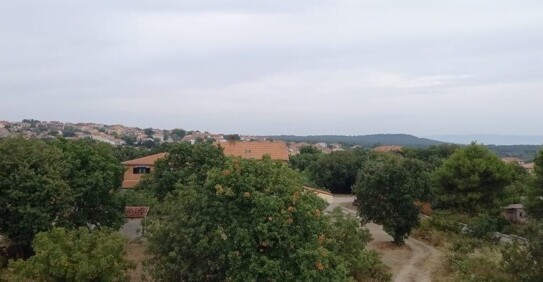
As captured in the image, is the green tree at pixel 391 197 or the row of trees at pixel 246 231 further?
the green tree at pixel 391 197

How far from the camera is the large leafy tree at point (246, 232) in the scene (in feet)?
41.4

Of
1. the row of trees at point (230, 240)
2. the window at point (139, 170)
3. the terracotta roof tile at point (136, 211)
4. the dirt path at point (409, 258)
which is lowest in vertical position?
the dirt path at point (409, 258)

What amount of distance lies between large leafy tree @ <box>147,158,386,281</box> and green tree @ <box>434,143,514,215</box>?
63.4ft

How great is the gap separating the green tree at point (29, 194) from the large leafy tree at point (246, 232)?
565 centimetres

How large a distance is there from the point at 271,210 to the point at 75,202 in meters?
10.3

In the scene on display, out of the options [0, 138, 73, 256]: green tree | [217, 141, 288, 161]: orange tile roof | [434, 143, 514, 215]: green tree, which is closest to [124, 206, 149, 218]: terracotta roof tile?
[0, 138, 73, 256]: green tree

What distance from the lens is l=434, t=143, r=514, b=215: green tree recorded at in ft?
101

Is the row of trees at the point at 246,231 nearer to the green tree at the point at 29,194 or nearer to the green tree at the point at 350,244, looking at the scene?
the green tree at the point at 350,244

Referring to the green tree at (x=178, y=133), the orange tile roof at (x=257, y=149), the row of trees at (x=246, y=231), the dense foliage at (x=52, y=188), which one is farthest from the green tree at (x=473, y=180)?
the green tree at (x=178, y=133)

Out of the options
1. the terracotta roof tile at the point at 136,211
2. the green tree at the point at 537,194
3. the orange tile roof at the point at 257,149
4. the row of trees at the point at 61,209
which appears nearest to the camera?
the row of trees at the point at 61,209

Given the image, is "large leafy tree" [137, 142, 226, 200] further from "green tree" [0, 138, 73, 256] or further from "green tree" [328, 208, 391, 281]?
"green tree" [328, 208, 391, 281]

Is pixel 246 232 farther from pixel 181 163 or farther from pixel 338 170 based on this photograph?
pixel 338 170

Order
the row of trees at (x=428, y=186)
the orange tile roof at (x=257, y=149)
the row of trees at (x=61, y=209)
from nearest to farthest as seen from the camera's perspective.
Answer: the row of trees at (x=61, y=209), the row of trees at (x=428, y=186), the orange tile roof at (x=257, y=149)

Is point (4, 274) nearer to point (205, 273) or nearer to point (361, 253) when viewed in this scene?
point (205, 273)
